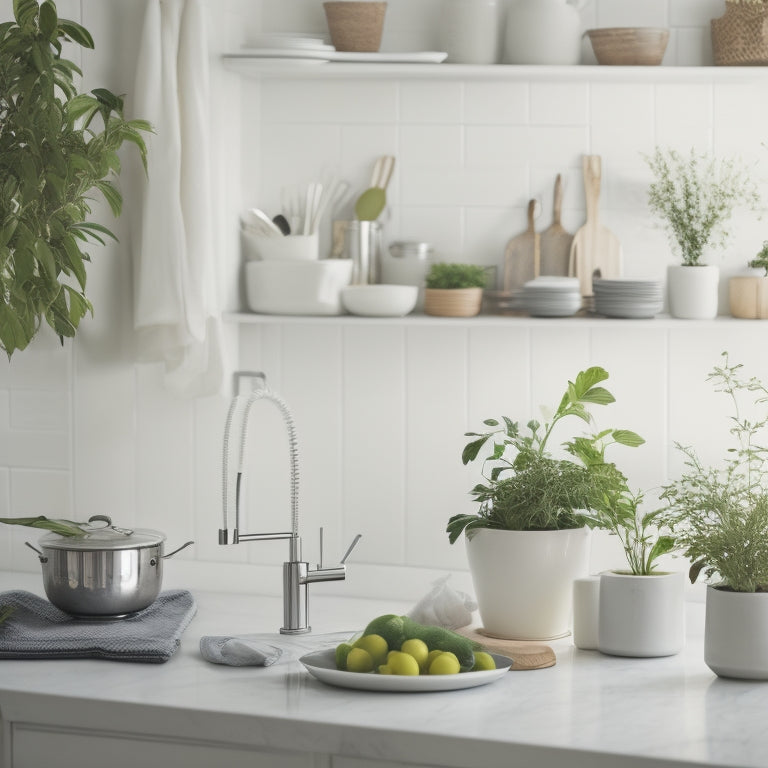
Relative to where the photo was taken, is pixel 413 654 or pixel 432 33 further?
pixel 432 33

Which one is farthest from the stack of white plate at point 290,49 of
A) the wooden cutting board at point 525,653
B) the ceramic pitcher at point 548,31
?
the wooden cutting board at point 525,653

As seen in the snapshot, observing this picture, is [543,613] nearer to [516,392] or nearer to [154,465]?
[516,392]

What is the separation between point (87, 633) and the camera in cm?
199

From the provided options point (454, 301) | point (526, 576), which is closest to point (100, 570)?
point (526, 576)

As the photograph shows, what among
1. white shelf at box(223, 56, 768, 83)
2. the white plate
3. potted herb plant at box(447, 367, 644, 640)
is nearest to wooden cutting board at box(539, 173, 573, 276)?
white shelf at box(223, 56, 768, 83)

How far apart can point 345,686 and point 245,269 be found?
3.45 feet

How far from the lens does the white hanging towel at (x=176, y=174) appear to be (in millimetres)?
2311

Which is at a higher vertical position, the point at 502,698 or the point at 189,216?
the point at 189,216

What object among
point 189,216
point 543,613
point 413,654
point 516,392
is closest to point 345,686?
point 413,654

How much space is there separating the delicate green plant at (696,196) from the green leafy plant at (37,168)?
40.7 inches

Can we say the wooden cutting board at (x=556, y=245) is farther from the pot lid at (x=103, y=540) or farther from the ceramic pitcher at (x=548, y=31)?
the pot lid at (x=103, y=540)

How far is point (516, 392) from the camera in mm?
2426

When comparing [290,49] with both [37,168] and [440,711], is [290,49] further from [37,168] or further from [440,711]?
[440,711]

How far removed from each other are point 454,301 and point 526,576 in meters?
0.59
